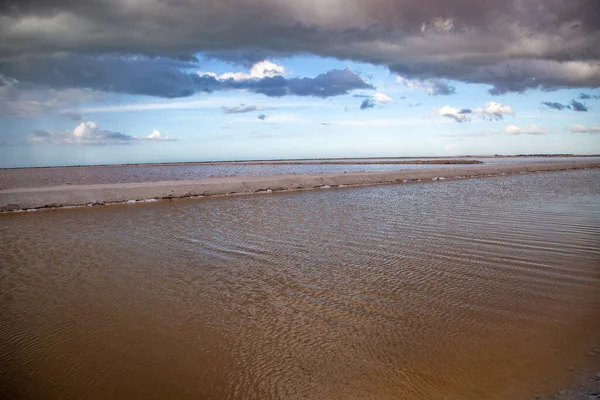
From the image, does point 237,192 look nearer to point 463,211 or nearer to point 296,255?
point 463,211

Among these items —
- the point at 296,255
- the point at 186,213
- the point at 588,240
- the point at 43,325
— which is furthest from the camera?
the point at 186,213

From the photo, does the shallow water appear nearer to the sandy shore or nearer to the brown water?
the sandy shore

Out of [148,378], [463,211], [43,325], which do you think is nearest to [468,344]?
[148,378]

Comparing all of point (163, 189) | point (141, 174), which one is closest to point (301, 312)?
point (163, 189)

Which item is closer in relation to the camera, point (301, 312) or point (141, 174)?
point (301, 312)

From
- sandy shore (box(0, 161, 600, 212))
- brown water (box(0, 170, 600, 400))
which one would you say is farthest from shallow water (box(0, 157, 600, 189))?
brown water (box(0, 170, 600, 400))

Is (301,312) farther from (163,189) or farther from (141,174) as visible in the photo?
(141,174)

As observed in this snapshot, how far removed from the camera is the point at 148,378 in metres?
4.03

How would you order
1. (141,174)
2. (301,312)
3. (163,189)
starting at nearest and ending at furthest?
(301,312) → (163,189) → (141,174)

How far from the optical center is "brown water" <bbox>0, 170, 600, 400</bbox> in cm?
395

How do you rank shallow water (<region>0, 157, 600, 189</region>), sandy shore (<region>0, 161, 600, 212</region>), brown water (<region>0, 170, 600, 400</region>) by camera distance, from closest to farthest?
brown water (<region>0, 170, 600, 400</region>) → sandy shore (<region>0, 161, 600, 212</region>) → shallow water (<region>0, 157, 600, 189</region>)

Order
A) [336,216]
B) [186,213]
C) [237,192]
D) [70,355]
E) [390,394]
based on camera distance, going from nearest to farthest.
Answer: [390,394]
[70,355]
[336,216]
[186,213]
[237,192]

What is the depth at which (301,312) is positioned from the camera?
5566 mm

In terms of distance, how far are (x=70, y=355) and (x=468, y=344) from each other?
4596mm
